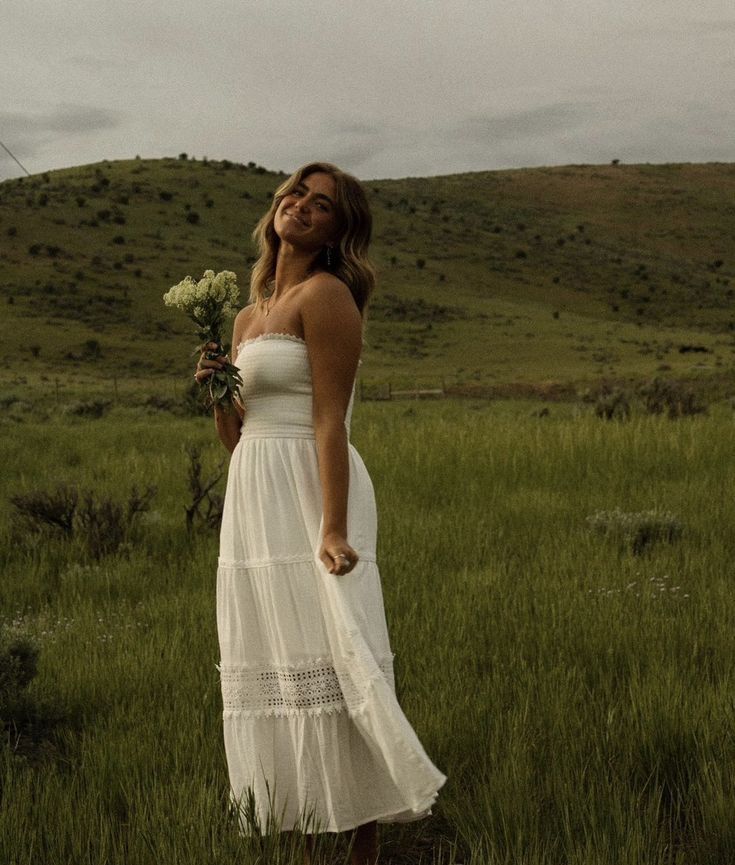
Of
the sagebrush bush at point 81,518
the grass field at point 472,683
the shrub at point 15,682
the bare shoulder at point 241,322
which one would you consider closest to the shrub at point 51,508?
the sagebrush bush at point 81,518

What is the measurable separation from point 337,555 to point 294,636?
0.31 metres

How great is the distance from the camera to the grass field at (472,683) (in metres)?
3.38

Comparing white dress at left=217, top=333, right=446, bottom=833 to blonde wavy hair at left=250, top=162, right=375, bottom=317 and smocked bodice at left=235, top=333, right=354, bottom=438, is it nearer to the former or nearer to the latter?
smocked bodice at left=235, top=333, right=354, bottom=438

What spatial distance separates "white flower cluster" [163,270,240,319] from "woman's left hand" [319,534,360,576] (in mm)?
851

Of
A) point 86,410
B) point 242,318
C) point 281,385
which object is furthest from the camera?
point 86,410

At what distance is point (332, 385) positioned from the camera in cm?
332

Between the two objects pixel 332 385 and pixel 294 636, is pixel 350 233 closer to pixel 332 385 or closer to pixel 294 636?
pixel 332 385

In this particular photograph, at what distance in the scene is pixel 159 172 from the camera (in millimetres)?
88000

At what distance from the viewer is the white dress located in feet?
10.7

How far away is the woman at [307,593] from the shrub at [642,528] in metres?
4.45

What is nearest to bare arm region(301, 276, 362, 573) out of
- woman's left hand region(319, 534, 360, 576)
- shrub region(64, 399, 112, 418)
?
woman's left hand region(319, 534, 360, 576)

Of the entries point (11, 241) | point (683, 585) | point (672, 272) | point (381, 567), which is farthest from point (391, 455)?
point (672, 272)

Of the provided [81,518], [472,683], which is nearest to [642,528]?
[472,683]

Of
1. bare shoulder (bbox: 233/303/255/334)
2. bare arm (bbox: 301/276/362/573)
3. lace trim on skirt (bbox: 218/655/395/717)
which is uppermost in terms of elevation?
bare shoulder (bbox: 233/303/255/334)
